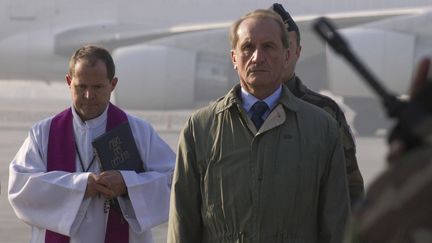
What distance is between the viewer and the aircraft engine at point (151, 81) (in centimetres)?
1708

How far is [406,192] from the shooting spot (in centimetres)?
115

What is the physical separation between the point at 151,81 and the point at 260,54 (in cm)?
1436

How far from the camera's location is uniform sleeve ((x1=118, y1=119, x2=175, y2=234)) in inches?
136

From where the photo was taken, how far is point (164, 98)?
56.3 ft

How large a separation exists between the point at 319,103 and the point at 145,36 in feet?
52.3

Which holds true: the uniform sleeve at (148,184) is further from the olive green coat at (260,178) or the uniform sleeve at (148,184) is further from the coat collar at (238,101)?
the coat collar at (238,101)

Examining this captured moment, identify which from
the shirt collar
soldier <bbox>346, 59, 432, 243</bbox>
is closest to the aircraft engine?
the shirt collar

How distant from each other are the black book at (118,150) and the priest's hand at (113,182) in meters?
0.04

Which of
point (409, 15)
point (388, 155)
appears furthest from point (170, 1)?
point (388, 155)

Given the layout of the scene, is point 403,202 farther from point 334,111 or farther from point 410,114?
point 334,111

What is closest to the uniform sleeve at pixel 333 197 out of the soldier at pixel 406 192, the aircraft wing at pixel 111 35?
the soldier at pixel 406 192

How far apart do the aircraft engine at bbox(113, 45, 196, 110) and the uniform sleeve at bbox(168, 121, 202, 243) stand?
46.5 ft

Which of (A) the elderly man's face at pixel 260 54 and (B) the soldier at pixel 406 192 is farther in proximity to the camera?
(A) the elderly man's face at pixel 260 54

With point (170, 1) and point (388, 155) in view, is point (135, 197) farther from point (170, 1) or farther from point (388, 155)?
point (170, 1)
